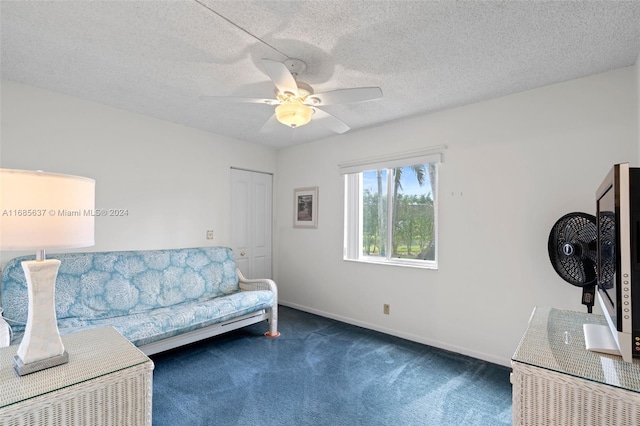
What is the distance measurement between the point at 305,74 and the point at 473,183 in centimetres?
173

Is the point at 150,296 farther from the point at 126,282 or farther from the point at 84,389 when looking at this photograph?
the point at 84,389

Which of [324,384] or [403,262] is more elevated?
[403,262]

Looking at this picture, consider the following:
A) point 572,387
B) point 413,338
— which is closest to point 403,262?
point 413,338

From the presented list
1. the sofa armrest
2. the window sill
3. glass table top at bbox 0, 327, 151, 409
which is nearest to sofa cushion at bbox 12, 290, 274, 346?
the sofa armrest

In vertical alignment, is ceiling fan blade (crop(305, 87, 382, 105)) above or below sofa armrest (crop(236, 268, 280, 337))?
above

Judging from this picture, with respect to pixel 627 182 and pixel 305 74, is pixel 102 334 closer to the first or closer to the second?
pixel 305 74

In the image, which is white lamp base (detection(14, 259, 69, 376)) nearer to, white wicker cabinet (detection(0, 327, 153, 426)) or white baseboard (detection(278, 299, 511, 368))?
white wicker cabinet (detection(0, 327, 153, 426))

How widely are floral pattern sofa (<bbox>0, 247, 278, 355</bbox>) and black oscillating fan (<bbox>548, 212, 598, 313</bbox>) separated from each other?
8.04ft

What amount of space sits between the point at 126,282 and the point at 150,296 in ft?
0.79

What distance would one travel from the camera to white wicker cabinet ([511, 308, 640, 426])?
2.82ft

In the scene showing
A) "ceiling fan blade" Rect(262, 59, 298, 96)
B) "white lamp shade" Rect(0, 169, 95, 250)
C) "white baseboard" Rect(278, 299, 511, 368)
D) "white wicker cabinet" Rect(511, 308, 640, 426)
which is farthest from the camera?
"white baseboard" Rect(278, 299, 511, 368)

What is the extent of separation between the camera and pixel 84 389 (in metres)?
1.12

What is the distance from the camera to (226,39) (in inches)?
69.6

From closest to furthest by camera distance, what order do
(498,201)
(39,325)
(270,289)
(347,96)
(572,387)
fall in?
(572,387) → (39,325) → (347,96) → (498,201) → (270,289)
